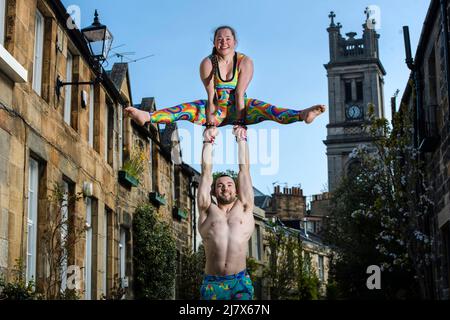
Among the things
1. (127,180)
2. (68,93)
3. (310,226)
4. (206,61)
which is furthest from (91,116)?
(310,226)

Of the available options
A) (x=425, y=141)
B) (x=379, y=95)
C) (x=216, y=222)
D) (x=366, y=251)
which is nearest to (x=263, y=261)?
(x=366, y=251)

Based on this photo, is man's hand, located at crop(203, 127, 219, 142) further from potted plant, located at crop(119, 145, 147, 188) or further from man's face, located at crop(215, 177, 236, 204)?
potted plant, located at crop(119, 145, 147, 188)

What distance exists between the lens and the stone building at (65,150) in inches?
365

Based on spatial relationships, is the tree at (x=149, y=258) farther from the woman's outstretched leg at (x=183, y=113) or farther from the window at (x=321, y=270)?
the window at (x=321, y=270)

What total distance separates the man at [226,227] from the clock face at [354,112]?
69.9 metres

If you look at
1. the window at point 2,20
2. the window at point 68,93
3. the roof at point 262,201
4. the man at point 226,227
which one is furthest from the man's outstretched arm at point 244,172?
the roof at point 262,201

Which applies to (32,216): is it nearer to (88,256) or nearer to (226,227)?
(88,256)

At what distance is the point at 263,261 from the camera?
32.9m

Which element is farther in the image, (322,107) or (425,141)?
(425,141)

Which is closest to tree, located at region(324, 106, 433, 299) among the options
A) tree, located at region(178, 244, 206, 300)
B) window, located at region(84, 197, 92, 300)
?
tree, located at region(178, 244, 206, 300)

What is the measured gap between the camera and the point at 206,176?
16.5 feet

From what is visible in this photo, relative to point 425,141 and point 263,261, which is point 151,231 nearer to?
point 425,141

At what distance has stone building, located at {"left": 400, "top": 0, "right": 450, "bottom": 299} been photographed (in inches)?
456
